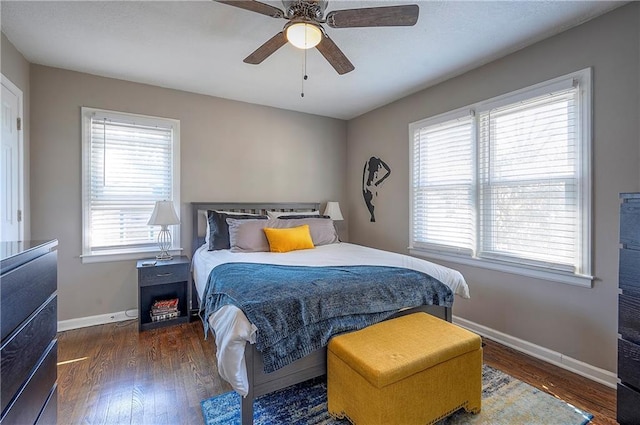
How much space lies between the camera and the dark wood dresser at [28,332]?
1.02 m

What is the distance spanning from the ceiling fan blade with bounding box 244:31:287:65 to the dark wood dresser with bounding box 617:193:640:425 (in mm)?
2214

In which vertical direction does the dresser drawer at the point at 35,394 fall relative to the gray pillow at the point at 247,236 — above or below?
below

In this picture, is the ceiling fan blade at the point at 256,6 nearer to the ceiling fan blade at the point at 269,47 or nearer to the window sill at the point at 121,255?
the ceiling fan blade at the point at 269,47

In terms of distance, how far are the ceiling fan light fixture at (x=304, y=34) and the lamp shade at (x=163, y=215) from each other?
2.15m

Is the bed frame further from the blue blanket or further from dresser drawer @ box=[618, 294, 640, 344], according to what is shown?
dresser drawer @ box=[618, 294, 640, 344]

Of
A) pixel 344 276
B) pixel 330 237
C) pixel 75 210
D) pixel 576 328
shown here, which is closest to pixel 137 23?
pixel 75 210

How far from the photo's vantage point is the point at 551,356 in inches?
95.6

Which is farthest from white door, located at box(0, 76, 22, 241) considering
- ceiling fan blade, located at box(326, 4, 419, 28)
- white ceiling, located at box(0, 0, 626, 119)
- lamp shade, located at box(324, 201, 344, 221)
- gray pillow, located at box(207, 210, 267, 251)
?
lamp shade, located at box(324, 201, 344, 221)

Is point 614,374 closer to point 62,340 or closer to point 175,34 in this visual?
point 175,34

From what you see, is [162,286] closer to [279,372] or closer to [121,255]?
[121,255]

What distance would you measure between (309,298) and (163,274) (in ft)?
6.61

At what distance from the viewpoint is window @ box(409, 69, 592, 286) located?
2.28m

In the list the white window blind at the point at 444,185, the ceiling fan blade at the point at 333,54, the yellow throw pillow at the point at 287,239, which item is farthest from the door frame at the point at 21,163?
the white window blind at the point at 444,185

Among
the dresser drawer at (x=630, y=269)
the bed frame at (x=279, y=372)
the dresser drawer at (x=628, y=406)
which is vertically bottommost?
the dresser drawer at (x=628, y=406)
